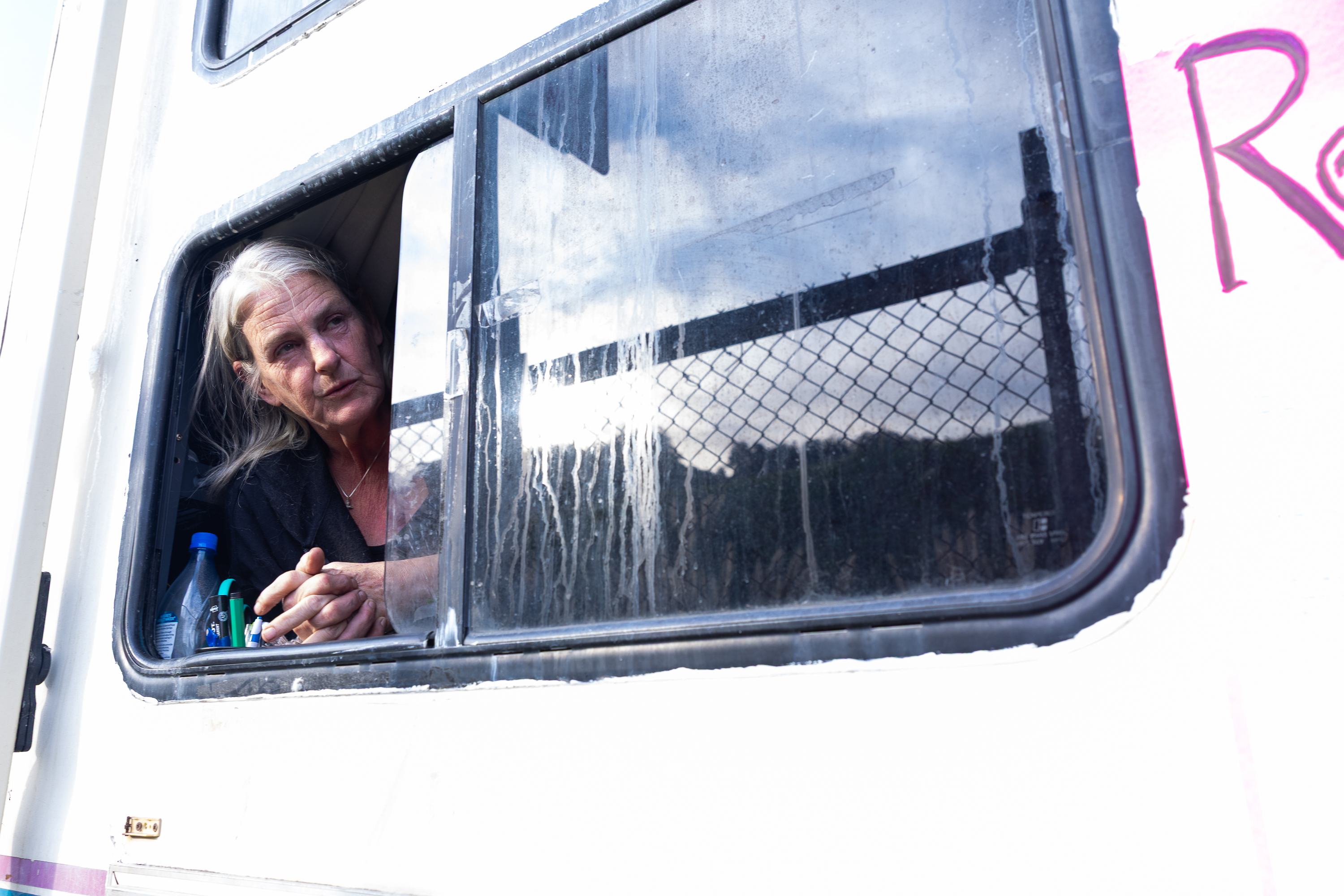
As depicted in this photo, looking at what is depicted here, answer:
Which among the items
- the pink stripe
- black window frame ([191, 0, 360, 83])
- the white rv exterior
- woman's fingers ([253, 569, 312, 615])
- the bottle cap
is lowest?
the pink stripe

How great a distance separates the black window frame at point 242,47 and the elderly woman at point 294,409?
322mm

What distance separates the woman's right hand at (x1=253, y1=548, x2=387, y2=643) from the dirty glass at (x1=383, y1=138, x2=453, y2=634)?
234mm

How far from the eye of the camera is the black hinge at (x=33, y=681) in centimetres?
146

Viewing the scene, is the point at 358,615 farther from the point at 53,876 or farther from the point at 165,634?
the point at 53,876

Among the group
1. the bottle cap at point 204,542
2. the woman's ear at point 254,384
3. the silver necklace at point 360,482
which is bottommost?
the bottle cap at point 204,542

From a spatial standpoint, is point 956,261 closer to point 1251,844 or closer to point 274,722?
point 1251,844

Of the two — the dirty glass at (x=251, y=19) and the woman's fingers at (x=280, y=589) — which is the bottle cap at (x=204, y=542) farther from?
the dirty glass at (x=251, y=19)

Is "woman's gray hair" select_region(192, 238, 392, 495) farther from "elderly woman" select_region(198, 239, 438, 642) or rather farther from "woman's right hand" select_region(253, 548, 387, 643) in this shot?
"woman's right hand" select_region(253, 548, 387, 643)

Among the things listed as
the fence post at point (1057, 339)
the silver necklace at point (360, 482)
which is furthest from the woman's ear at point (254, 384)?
the fence post at point (1057, 339)

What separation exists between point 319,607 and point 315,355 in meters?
0.66

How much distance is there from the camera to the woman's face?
188cm

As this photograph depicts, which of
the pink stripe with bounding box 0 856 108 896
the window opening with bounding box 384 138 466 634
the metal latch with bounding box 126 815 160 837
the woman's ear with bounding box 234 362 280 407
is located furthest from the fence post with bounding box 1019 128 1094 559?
the woman's ear with bounding box 234 362 280 407

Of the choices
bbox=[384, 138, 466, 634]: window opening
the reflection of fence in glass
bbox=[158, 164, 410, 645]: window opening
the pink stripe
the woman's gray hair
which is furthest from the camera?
the woman's gray hair

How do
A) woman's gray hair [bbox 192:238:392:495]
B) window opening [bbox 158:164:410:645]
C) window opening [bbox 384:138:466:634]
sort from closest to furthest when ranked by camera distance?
window opening [bbox 384:138:466:634]
window opening [bbox 158:164:410:645]
woman's gray hair [bbox 192:238:392:495]
